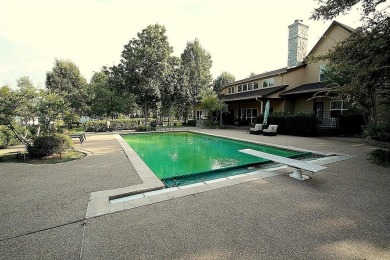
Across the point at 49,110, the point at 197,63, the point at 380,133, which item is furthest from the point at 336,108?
the point at 197,63

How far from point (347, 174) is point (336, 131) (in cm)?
1104

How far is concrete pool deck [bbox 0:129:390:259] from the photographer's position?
2.38m

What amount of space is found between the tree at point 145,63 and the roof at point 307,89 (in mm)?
15104

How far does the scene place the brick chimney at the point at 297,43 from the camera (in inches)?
749

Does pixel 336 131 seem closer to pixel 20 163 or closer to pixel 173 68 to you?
pixel 20 163

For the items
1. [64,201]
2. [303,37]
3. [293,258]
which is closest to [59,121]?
[64,201]

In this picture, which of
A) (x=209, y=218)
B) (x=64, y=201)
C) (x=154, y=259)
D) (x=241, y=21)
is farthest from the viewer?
(x=241, y=21)

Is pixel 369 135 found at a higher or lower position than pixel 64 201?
higher

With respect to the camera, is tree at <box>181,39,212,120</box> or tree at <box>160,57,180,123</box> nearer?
tree at <box>160,57,180,123</box>

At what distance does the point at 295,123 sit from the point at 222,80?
28.9m

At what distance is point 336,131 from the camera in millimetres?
14375

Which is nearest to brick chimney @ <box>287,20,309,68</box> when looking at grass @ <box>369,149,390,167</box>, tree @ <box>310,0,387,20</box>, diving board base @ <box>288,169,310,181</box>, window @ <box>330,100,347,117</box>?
window @ <box>330,100,347,117</box>

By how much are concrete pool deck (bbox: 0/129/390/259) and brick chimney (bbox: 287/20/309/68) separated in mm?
17350

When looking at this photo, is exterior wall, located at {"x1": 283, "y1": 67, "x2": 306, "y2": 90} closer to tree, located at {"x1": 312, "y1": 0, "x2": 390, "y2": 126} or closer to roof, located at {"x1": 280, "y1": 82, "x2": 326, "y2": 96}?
roof, located at {"x1": 280, "y1": 82, "x2": 326, "y2": 96}
